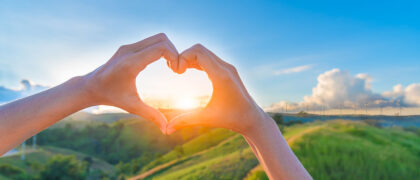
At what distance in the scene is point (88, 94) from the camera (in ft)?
6.68

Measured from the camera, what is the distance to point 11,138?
1.83 meters

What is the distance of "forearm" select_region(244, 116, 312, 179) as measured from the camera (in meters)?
2.09

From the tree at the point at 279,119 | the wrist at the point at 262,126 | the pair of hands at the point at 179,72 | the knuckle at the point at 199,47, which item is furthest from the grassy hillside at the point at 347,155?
the knuckle at the point at 199,47

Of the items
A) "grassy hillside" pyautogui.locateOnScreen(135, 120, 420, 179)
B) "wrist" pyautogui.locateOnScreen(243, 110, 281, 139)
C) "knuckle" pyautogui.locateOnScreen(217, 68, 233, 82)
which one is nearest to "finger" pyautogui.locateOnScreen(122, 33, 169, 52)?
"knuckle" pyautogui.locateOnScreen(217, 68, 233, 82)

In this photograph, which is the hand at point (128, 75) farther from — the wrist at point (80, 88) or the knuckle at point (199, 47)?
the knuckle at point (199, 47)

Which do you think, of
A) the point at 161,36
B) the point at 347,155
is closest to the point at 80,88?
the point at 161,36

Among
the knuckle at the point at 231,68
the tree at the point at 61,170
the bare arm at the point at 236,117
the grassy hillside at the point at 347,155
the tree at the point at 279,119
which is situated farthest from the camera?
the tree at the point at 61,170

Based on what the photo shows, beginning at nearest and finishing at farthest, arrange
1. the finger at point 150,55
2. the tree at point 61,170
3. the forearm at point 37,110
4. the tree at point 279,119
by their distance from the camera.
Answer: the forearm at point 37,110 < the finger at point 150,55 < the tree at point 279,119 < the tree at point 61,170

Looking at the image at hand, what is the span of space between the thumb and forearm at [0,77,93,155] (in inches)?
30.7

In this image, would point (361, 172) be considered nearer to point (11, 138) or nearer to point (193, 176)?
point (193, 176)

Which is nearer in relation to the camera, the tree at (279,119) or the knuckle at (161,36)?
the knuckle at (161,36)

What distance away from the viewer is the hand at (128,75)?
1.92m

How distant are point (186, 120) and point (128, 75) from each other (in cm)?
66

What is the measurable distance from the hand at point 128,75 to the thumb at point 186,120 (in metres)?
0.09
